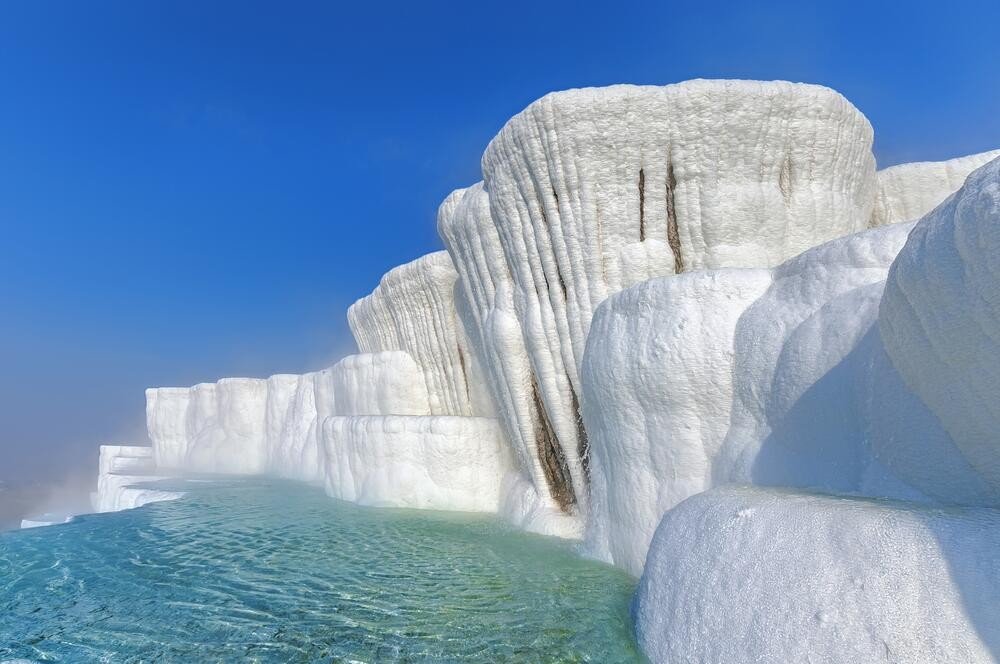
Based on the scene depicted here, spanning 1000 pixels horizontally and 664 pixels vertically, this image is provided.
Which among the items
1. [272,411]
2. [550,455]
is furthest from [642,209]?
[272,411]

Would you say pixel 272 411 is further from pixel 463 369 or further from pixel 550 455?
pixel 550 455

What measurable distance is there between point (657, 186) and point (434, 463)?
23.7 ft

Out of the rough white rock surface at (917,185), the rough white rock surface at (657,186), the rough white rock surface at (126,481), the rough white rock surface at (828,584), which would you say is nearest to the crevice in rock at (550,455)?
the rough white rock surface at (657,186)

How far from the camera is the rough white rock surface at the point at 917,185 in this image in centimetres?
1123

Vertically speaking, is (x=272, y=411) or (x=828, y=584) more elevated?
(x=272, y=411)

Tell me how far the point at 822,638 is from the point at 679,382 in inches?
138

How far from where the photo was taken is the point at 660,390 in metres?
6.54

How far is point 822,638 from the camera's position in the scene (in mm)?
3035

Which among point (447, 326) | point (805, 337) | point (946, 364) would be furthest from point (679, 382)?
point (447, 326)

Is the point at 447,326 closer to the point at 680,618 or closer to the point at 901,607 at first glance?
the point at 680,618

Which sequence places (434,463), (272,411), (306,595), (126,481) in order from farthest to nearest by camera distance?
(272,411) < (126,481) < (434,463) < (306,595)

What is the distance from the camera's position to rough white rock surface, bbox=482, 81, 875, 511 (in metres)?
9.25

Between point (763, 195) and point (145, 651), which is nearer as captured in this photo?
point (145, 651)

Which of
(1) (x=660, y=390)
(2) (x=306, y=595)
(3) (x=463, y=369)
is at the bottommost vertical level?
(2) (x=306, y=595)
